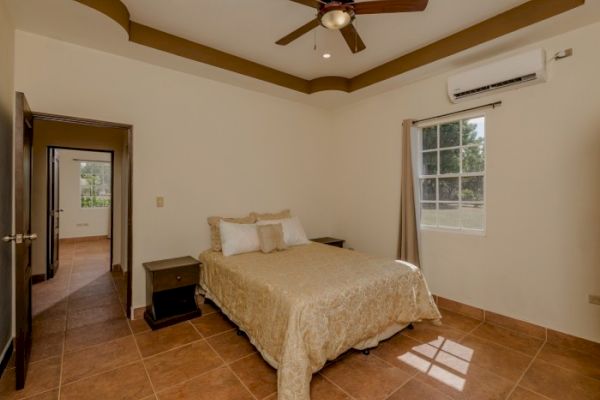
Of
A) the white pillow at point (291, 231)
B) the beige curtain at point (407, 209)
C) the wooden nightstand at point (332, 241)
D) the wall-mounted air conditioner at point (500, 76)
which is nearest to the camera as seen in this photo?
the wall-mounted air conditioner at point (500, 76)

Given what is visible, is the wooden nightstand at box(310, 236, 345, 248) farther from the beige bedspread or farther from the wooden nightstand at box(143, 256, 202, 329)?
the wooden nightstand at box(143, 256, 202, 329)

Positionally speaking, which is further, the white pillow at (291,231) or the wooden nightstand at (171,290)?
the white pillow at (291,231)

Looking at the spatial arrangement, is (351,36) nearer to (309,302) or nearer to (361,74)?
(361,74)

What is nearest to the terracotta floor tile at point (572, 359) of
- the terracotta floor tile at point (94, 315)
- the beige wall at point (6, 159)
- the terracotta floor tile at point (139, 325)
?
the terracotta floor tile at point (139, 325)

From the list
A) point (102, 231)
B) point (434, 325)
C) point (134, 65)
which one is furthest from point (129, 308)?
point (102, 231)

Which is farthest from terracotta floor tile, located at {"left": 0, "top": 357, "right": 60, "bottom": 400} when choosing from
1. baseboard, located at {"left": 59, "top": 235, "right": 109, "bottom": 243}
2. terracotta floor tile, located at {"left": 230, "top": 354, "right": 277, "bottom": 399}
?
baseboard, located at {"left": 59, "top": 235, "right": 109, "bottom": 243}

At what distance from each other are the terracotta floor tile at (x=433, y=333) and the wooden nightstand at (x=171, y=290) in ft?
6.99

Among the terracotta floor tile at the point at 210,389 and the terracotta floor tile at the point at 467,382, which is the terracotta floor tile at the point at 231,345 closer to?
the terracotta floor tile at the point at 210,389

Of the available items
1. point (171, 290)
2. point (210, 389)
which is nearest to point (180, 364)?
point (210, 389)

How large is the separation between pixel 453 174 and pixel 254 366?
276 centimetres

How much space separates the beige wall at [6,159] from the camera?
6.66ft

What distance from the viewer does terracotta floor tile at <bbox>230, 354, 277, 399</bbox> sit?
1880 millimetres

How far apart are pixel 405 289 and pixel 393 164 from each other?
1753 mm

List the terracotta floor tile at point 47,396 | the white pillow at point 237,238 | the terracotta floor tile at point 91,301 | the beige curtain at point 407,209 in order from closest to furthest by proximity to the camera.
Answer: the terracotta floor tile at point 47,396 → the white pillow at point 237,238 → the terracotta floor tile at point 91,301 → the beige curtain at point 407,209
